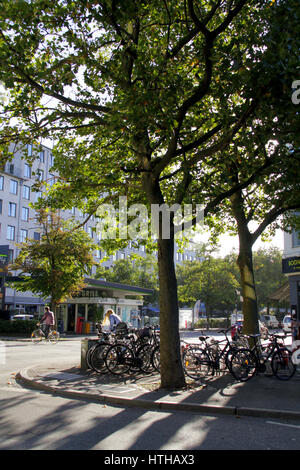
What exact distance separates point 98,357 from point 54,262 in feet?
61.2

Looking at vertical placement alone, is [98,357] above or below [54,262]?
below

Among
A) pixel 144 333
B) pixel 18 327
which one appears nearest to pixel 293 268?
pixel 144 333

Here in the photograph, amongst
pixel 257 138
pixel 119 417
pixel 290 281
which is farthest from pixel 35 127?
pixel 290 281

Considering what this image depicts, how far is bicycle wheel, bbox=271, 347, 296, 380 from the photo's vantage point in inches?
402

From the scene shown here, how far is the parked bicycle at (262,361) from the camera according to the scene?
32.1ft

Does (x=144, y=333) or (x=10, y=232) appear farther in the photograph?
(x=10, y=232)

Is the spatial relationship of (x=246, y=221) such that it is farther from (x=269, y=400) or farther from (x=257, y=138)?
(x=269, y=400)

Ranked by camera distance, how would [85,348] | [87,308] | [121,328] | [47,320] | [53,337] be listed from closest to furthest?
1. [85,348]
2. [121,328]
3. [47,320]
4. [53,337]
5. [87,308]

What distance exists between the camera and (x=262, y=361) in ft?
34.7

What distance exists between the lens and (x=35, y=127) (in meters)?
10.2

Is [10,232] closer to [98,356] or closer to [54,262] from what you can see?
[54,262]

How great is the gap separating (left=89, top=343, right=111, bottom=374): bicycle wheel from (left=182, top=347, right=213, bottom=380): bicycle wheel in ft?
6.94

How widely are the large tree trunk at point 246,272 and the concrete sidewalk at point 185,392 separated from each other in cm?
207

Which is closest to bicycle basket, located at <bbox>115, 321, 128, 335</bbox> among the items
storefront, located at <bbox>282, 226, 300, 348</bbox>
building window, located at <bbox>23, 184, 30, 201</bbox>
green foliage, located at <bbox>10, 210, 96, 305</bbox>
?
storefront, located at <bbox>282, 226, 300, 348</bbox>
